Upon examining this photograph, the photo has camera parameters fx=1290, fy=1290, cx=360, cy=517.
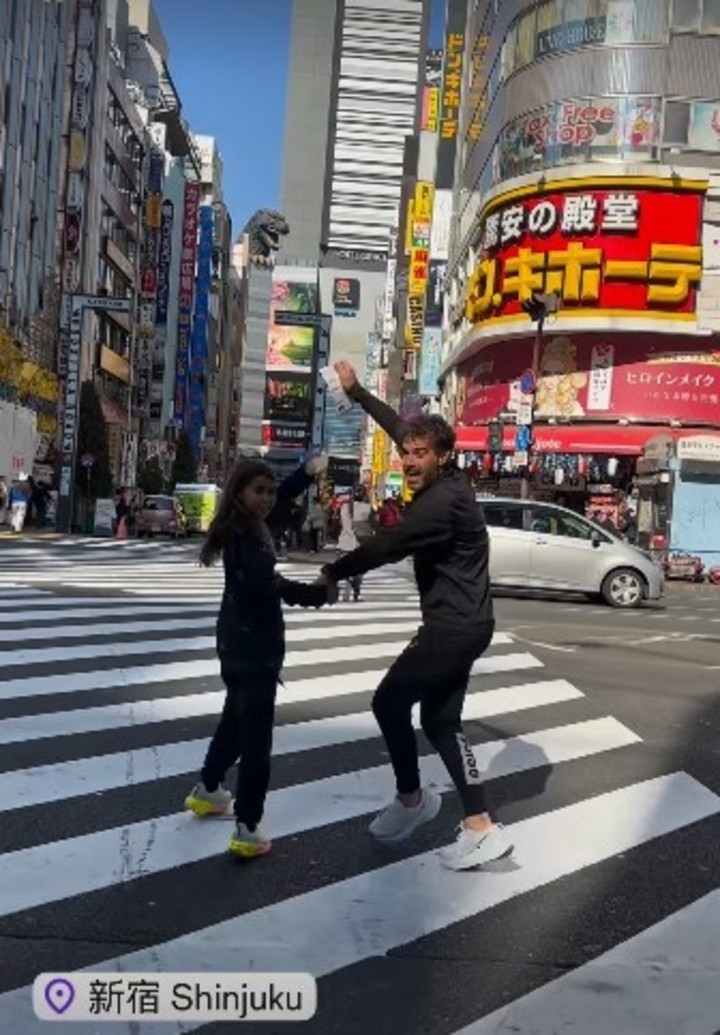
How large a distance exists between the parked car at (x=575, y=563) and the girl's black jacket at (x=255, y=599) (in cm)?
1456

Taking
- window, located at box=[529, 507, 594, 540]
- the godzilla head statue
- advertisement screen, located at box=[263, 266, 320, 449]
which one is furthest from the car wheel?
the godzilla head statue

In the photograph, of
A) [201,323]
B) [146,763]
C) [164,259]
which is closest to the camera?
[146,763]

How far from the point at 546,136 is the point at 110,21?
130 feet

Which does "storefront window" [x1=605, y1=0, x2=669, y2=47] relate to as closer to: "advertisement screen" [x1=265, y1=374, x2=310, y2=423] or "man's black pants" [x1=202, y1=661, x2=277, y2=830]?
"man's black pants" [x1=202, y1=661, x2=277, y2=830]

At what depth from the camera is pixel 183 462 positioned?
9862 cm

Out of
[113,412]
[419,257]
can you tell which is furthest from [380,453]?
[113,412]

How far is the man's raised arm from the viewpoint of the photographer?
5.73 m

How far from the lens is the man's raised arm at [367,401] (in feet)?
18.8

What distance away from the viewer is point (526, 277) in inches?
1586

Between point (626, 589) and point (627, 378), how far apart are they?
68.6ft

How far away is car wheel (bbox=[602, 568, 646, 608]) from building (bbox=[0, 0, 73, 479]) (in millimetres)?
23359

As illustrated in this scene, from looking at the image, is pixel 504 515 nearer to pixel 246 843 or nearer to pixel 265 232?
pixel 246 843

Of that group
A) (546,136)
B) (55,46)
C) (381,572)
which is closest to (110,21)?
(55,46)

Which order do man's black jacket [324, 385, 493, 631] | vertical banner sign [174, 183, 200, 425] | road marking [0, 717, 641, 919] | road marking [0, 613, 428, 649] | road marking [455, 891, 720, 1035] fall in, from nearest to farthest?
road marking [455, 891, 720, 1035] → road marking [0, 717, 641, 919] → man's black jacket [324, 385, 493, 631] → road marking [0, 613, 428, 649] → vertical banner sign [174, 183, 200, 425]
